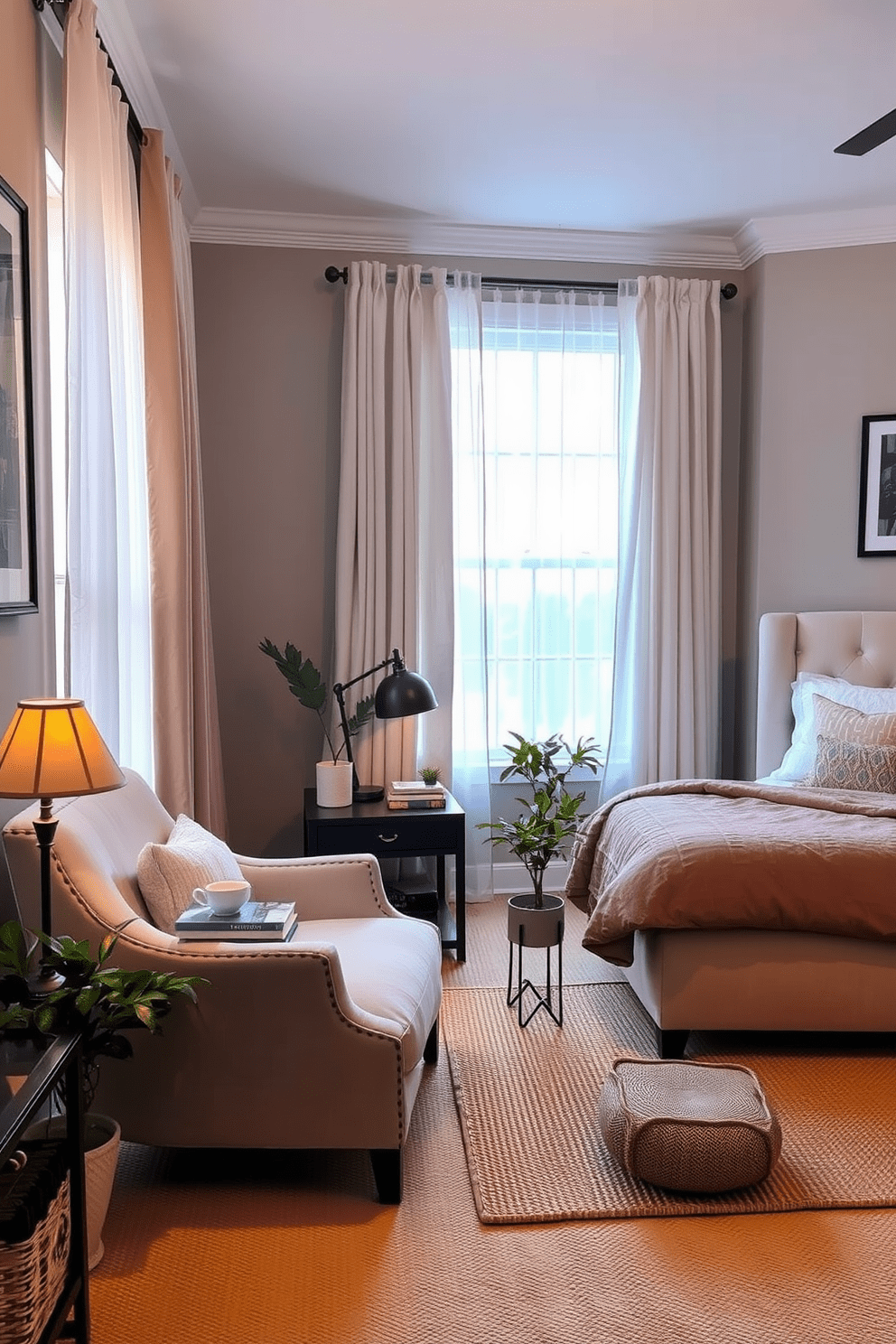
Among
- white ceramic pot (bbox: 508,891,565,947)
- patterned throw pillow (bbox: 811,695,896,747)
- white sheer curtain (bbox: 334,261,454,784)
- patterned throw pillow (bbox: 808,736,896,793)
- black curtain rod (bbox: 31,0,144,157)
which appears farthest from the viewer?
white sheer curtain (bbox: 334,261,454,784)

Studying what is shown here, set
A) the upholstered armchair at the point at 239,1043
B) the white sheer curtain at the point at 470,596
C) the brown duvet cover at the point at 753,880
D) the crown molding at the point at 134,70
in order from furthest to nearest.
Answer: the white sheer curtain at the point at 470,596 → the brown duvet cover at the point at 753,880 → the crown molding at the point at 134,70 → the upholstered armchair at the point at 239,1043

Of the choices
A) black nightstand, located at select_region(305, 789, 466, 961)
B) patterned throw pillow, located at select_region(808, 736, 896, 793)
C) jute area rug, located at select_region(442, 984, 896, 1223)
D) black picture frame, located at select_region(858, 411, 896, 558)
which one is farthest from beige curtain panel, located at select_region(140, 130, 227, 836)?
black picture frame, located at select_region(858, 411, 896, 558)

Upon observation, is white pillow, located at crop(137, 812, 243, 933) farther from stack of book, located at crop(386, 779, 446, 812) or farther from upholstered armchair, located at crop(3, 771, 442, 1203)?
stack of book, located at crop(386, 779, 446, 812)

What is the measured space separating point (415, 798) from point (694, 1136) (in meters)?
→ 1.76

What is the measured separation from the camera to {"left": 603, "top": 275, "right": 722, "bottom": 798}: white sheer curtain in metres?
4.54

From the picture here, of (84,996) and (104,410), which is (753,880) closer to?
(84,996)

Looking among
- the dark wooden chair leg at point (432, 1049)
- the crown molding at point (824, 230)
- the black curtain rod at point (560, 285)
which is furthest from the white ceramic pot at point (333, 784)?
the crown molding at point (824, 230)

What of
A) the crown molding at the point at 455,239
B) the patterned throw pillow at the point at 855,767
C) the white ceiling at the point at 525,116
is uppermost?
the white ceiling at the point at 525,116

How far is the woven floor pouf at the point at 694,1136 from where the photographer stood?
2266 mm

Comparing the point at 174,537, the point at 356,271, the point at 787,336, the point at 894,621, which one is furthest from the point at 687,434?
the point at 174,537

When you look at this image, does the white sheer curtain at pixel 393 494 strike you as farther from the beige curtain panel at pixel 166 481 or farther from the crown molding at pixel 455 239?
the beige curtain panel at pixel 166 481

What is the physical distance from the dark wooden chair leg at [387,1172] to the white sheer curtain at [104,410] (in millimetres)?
1198

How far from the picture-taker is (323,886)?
9.50 feet

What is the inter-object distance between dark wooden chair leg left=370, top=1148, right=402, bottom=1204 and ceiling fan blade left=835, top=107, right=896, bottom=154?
103 inches
